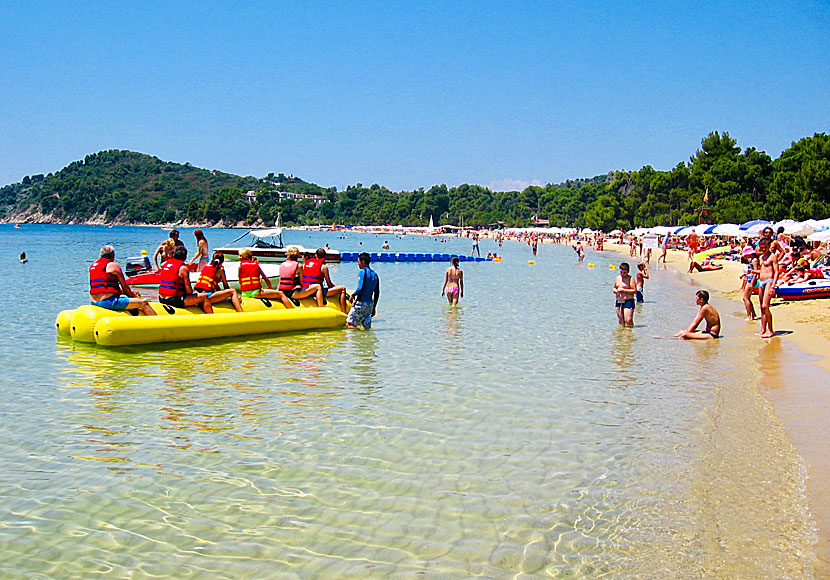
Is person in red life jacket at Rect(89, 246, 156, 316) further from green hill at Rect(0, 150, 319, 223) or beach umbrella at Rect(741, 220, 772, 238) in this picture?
green hill at Rect(0, 150, 319, 223)

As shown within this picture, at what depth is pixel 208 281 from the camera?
10125mm

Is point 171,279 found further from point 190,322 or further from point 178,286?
point 190,322

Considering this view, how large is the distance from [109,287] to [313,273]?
3112 mm

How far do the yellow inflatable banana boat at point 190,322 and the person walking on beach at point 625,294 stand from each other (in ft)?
14.7

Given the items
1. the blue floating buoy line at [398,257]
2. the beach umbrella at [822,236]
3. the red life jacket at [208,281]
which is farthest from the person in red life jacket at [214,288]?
the blue floating buoy line at [398,257]

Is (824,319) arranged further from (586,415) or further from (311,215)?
(311,215)

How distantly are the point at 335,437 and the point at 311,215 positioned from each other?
163m

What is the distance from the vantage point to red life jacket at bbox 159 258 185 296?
953 cm

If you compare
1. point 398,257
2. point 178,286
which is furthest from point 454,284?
point 398,257

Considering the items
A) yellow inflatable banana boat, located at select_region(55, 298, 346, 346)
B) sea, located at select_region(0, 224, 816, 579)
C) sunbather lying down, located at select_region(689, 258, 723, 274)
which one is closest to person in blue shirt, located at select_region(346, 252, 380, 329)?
yellow inflatable banana boat, located at select_region(55, 298, 346, 346)

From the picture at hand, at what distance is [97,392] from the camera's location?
685 centimetres

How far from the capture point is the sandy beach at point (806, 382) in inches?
170

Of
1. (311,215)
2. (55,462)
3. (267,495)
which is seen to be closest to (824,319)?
(267,495)

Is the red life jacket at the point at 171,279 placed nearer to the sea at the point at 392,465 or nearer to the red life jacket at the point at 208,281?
the red life jacket at the point at 208,281
